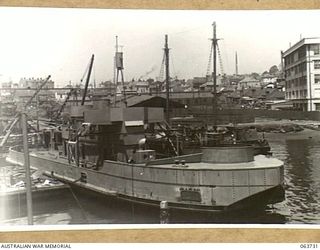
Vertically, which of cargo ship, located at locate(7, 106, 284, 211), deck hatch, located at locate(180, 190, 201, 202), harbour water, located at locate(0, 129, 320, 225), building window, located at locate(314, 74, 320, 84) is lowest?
harbour water, located at locate(0, 129, 320, 225)

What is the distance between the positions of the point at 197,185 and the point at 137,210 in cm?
71

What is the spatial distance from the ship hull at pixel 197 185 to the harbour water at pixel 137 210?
14cm

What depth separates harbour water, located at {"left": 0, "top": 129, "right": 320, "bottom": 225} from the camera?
2.85m

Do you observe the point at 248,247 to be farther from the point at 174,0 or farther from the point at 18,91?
the point at 18,91

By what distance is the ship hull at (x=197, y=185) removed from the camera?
348 cm

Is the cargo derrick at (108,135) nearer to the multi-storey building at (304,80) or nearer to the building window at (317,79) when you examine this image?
the multi-storey building at (304,80)

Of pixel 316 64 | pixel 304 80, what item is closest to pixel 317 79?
pixel 316 64

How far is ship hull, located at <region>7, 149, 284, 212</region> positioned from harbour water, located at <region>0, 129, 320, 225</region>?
0.14m

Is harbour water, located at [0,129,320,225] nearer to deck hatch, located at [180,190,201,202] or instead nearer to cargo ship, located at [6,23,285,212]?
cargo ship, located at [6,23,285,212]

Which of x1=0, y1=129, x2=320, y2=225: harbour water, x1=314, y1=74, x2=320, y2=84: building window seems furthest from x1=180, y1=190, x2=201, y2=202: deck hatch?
x1=314, y1=74, x2=320, y2=84: building window

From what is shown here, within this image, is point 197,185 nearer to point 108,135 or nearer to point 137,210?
point 137,210

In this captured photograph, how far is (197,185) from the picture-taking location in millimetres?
3709

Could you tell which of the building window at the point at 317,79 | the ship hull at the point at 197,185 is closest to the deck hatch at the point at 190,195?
the ship hull at the point at 197,185

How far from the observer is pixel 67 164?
5453mm
